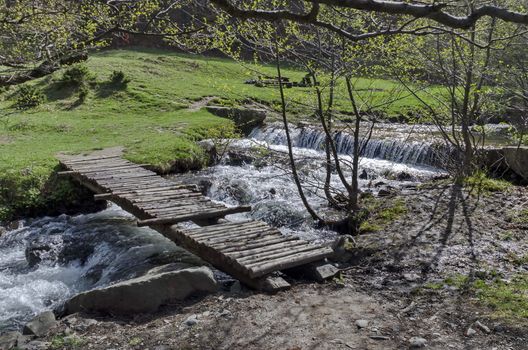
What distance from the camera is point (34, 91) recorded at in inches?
837

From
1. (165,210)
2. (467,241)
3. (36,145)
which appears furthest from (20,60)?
(36,145)

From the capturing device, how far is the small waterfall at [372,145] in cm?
1608

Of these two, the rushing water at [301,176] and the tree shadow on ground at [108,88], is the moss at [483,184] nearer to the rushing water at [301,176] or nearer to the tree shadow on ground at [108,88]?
the rushing water at [301,176]

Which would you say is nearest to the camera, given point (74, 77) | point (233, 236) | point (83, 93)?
point (233, 236)

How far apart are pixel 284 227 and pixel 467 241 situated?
3.42 m

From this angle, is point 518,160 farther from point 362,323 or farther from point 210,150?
point 210,150

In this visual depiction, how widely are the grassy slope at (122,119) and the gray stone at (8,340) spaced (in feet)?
16.7

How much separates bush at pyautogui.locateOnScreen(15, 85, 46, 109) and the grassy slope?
33cm

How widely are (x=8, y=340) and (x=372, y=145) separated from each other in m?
13.3

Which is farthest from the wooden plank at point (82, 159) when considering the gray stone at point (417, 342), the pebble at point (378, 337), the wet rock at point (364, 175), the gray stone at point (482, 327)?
the gray stone at point (482, 327)

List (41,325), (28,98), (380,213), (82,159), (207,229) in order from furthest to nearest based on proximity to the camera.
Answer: (28,98)
(82,159)
(380,213)
(207,229)
(41,325)

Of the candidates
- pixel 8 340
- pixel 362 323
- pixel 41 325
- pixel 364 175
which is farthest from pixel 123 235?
pixel 364 175

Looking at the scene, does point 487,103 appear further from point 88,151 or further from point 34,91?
point 34,91

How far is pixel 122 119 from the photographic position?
64.7 feet
